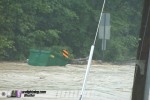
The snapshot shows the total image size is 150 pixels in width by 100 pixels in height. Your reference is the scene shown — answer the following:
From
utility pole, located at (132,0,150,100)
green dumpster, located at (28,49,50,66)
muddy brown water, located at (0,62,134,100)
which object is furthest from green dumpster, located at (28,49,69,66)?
utility pole, located at (132,0,150,100)

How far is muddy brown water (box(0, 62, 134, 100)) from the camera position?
137 inches

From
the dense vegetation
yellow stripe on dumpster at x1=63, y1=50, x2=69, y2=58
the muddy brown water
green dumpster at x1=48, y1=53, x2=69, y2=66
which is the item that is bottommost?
the muddy brown water

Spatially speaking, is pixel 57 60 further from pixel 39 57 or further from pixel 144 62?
pixel 144 62

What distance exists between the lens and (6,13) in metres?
4.01

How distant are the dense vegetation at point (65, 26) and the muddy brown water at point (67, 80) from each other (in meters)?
0.22

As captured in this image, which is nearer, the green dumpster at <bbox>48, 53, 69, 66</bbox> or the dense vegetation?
the dense vegetation

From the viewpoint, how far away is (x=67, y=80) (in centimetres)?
422

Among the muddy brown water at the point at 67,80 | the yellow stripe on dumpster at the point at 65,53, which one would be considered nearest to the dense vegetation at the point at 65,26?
Result: the yellow stripe on dumpster at the point at 65,53

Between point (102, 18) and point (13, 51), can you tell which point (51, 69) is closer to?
point (13, 51)

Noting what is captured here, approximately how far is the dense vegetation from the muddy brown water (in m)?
0.22

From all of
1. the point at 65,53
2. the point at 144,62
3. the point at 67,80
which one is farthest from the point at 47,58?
the point at 144,62

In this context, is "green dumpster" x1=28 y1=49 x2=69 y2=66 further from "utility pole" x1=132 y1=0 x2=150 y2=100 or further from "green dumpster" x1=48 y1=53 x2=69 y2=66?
"utility pole" x1=132 y1=0 x2=150 y2=100

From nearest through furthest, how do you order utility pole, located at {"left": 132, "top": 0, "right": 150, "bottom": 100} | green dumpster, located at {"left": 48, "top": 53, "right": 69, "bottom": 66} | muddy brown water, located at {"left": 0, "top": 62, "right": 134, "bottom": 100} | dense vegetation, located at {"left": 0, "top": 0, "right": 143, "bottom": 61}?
utility pole, located at {"left": 132, "top": 0, "right": 150, "bottom": 100} → dense vegetation, located at {"left": 0, "top": 0, "right": 143, "bottom": 61} → muddy brown water, located at {"left": 0, "top": 62, "right": 134, "bottom": 100} → green dumpster, located at {"left": 48, "top": 53, "right": 69, "bottom": 66}

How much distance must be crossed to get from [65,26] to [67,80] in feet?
2.83
